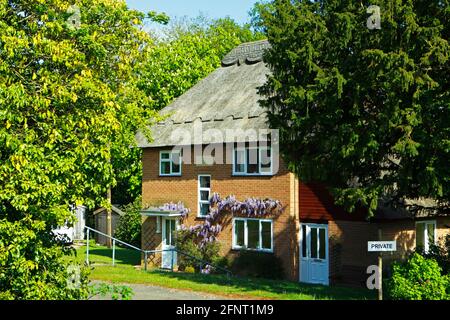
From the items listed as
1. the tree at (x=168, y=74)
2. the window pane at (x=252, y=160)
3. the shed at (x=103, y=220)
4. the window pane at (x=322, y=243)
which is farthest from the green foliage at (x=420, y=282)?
the shed at (x=103, y=220)

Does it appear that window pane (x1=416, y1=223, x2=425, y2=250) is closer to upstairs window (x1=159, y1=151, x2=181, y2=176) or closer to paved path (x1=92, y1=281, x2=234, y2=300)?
paved path (x1=92, y1=281, x2=234, y2=300)

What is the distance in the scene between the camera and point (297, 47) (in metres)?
19.8

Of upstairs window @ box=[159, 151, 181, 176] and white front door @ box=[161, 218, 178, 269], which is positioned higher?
upstairs window @ box=[159, 151, 181, 176]

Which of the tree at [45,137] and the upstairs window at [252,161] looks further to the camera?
the upstairs window at [252,161]

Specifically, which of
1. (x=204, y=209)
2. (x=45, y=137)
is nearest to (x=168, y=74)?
(x=204, y=209)

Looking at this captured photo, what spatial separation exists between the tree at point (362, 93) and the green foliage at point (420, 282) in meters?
1.95

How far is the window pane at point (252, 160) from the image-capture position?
95.6 feet

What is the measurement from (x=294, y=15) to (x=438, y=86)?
5.22 m

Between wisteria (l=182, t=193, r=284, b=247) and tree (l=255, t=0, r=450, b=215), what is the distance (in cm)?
745

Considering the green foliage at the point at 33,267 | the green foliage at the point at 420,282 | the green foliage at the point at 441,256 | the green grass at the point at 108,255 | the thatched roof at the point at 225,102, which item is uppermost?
the thatched roof at the point at 225,102

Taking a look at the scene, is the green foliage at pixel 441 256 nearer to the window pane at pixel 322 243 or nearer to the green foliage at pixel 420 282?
the green foliage at pixel 420 282

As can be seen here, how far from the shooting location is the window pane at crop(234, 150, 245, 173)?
97.3ft

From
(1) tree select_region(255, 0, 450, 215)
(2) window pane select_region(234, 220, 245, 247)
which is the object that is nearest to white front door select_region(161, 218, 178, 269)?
Result: (2) window pane select_region(234, 220, 245, 247)

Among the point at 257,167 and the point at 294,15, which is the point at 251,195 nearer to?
the point at 257,167
